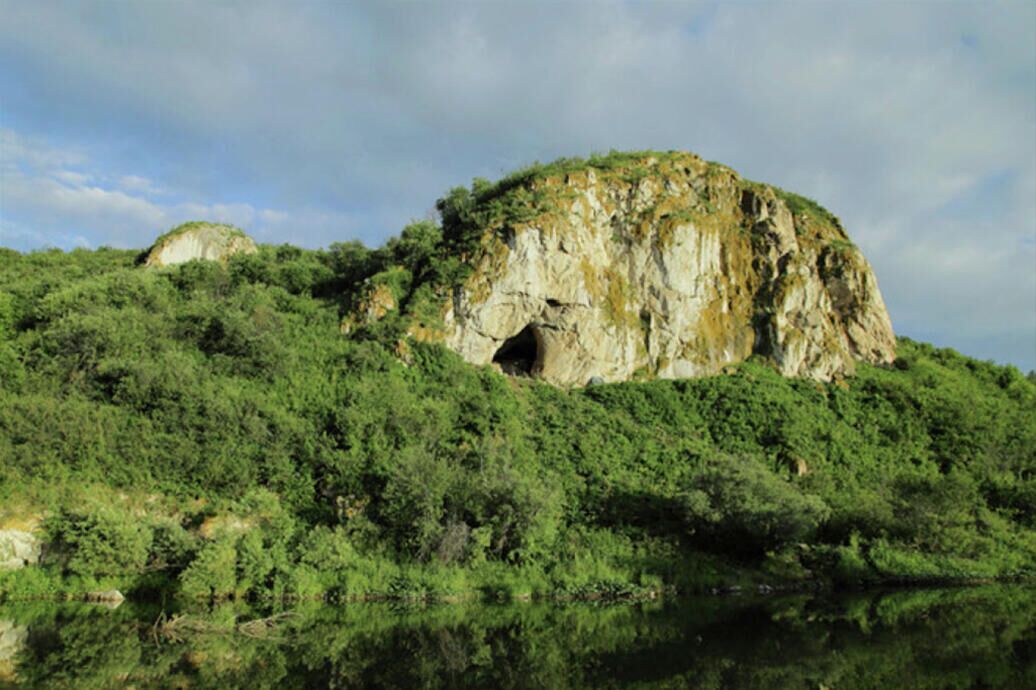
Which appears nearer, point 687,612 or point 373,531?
point 687,612

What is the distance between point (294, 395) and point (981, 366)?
1812 inches

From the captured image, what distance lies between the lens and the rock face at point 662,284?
39844 millimetres

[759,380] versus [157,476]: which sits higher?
[759,380]

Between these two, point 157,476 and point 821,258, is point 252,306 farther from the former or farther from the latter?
point 821,258

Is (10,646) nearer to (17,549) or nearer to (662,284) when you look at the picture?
(17,549)

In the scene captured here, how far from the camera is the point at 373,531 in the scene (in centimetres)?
2523

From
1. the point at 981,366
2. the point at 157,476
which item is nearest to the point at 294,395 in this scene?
the point at 157,476

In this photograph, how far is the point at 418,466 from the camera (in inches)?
1011

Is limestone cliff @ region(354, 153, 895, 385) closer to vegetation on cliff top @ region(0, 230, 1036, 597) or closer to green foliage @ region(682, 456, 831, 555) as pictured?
vegetation on cliff top @ region(0, 230, 1036, 597)

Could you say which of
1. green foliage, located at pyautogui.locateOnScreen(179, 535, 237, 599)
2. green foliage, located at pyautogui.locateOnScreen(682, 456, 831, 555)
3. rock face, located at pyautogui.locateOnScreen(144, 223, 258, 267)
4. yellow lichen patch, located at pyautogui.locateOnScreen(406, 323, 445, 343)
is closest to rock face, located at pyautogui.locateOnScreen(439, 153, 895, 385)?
yellow lichen patch, located at pyautogui.locateOnScreen(406, 323, 445, 343)

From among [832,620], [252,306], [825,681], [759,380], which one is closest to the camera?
[825,681]

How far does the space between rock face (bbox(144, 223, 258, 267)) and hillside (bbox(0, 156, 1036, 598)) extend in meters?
19.0

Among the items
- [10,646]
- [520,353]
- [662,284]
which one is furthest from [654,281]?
[10,646]

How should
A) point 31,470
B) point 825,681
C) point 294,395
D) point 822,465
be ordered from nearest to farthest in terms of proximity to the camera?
point 825,681 < point 31,470 < point 294,395 < point 822,465
